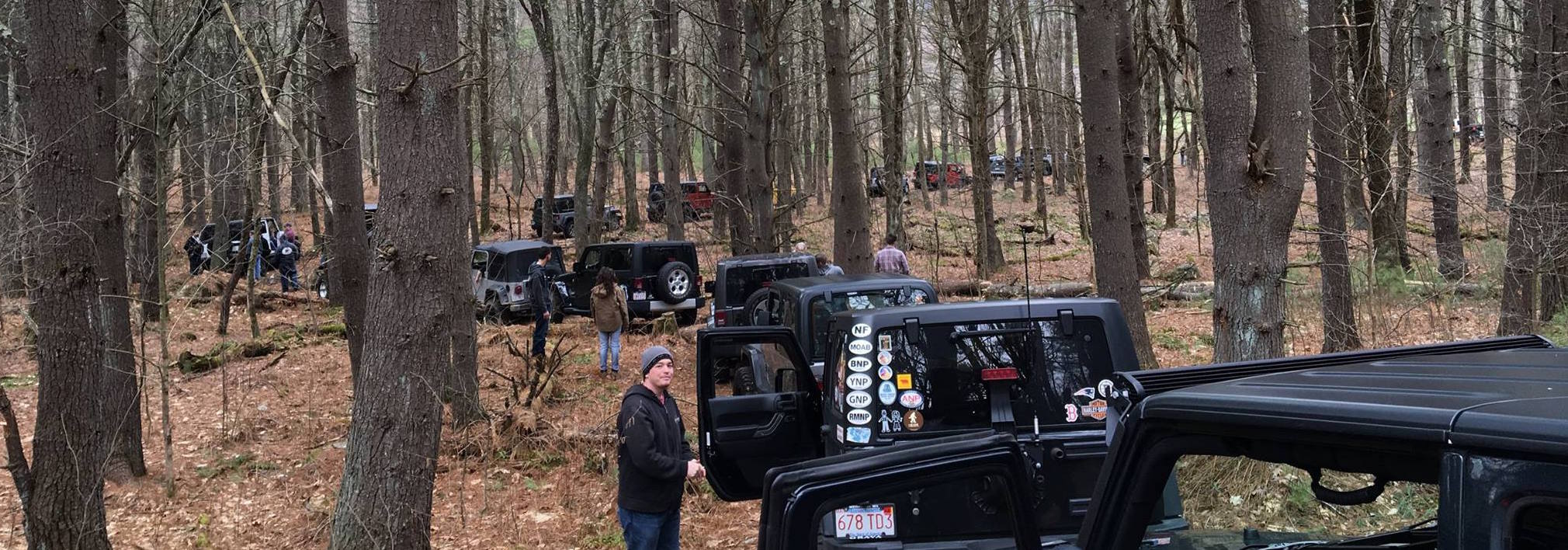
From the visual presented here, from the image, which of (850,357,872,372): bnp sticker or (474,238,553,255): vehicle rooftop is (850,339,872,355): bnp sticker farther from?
(474,238,553,255): vehicle rooftop

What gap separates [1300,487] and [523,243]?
18.0 metres

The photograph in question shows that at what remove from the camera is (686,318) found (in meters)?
21.2

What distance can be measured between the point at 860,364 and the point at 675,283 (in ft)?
47.6

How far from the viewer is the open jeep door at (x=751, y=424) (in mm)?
6879

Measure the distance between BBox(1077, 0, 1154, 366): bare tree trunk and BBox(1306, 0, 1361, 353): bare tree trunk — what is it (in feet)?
6.23

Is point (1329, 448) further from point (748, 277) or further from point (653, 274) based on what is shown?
point (653, 274)

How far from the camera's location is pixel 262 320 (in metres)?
22.3

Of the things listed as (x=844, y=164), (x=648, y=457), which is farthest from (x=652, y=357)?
(x=844, y=164)

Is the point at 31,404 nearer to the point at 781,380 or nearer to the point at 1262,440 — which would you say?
the point at 781,380

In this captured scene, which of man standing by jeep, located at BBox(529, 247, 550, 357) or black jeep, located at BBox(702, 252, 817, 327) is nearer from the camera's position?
black jeep, located at BBox(702, 252, 817, 327)

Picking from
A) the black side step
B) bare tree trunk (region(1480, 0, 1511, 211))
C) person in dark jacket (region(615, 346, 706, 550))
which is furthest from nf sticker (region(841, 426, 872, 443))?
bare tree trunk (region(1480, 0, 1511, 211))

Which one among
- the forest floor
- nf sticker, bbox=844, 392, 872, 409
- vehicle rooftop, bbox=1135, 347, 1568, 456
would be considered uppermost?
vehicle rooftop, bbox=1135, 347, 1568, 456

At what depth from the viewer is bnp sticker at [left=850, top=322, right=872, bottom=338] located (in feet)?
20.1

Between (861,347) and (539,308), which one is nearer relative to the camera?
(861,347)
